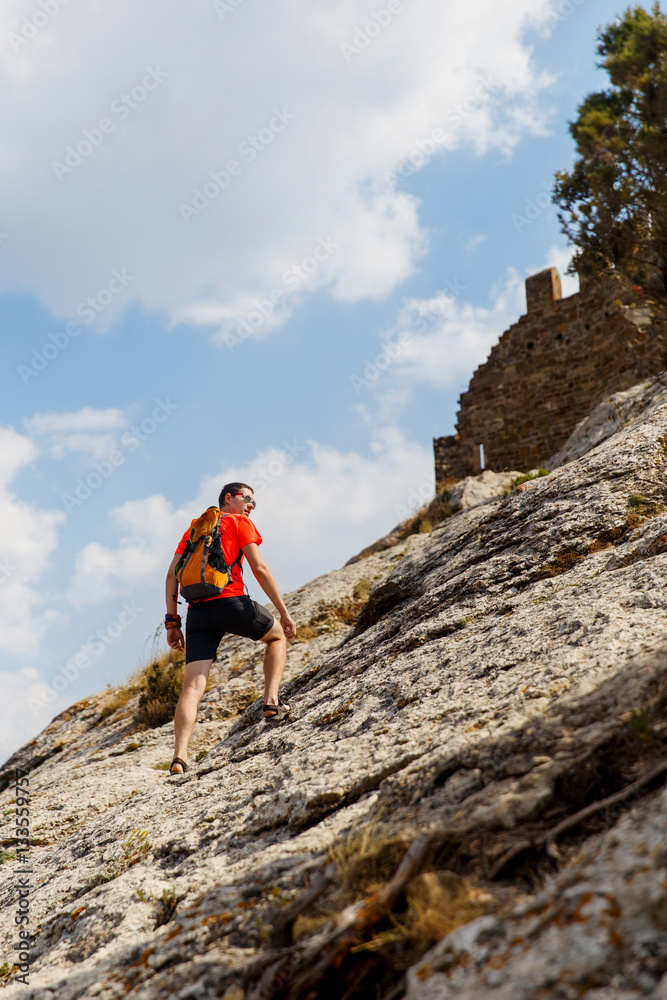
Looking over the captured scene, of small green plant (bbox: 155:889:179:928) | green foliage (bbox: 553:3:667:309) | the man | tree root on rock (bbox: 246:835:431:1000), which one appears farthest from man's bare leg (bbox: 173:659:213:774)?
green foliage (bbox: 553:3:667:309)

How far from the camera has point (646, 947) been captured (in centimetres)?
155

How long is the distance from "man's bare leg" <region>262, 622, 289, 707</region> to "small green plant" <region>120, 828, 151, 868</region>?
149 centimetres

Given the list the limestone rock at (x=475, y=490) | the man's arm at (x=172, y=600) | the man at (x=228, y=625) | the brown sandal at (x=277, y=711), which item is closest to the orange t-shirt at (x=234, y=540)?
the man at (x=228, y=625)

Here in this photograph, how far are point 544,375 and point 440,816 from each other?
15.7 metres

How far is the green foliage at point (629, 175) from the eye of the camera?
12.0m

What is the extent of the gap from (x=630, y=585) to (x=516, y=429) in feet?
45.3

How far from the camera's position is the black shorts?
509 centimetres

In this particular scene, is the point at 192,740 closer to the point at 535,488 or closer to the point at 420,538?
the point at 535,488

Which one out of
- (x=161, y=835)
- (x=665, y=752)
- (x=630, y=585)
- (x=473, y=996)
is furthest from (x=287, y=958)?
(x=630, y=585)

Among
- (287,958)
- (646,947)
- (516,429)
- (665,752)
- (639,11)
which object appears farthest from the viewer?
(516,429)

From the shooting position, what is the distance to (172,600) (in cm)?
547

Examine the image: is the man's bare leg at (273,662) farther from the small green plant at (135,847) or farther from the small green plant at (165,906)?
the small green plant at (165,906)

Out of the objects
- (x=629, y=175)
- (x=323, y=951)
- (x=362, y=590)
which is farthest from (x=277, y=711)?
(x=629, y=175)

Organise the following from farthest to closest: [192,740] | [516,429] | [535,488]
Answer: [516,429] → [192,740] → [535,488]
